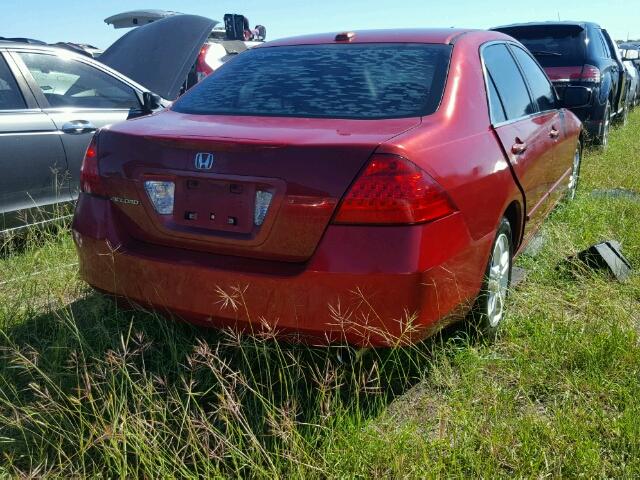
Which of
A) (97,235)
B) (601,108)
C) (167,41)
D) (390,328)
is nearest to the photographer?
(390,328)

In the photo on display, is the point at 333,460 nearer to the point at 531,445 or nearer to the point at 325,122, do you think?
the point at 531,445

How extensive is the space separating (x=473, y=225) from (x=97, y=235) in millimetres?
1472

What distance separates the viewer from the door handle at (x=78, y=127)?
4406 mm

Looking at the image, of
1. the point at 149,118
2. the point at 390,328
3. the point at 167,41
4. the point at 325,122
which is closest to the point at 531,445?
the point at 390,328

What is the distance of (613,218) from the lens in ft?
15.7

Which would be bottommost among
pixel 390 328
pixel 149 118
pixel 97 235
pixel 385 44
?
pixel 390 328

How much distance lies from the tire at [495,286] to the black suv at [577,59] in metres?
4.77

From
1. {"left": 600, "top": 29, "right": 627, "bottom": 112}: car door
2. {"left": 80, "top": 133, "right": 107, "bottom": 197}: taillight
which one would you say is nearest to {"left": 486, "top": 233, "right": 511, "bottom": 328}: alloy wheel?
{"left": 80, "top": 133, "right": 107, "bottom": 197}: taillight

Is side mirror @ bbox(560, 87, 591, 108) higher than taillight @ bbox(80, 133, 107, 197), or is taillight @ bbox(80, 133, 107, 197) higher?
taillight @ bbox(80, 133, 107, 197)

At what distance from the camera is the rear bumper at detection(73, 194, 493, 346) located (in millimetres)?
2146

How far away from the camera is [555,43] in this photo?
781 cm

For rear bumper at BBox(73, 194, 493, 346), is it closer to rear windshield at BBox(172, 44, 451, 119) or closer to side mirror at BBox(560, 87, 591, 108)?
rear windshield at BBox(172, 44, 451, 119)

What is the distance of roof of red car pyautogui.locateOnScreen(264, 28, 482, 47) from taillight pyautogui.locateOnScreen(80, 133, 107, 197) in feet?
3.86

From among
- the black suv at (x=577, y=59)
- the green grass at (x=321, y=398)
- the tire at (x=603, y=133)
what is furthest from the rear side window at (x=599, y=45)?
the green grass at (x=321, y=398)
